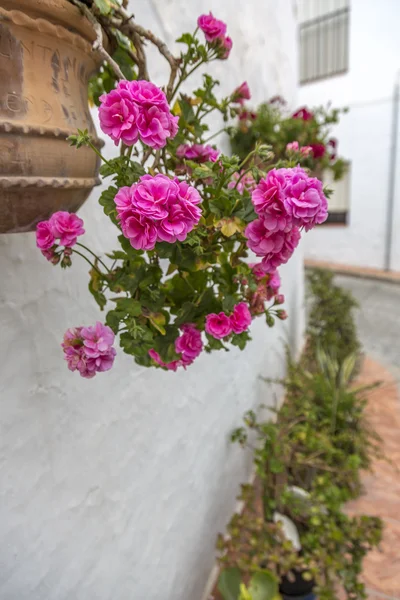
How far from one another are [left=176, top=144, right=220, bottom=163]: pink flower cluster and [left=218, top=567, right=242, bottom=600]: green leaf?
151cm

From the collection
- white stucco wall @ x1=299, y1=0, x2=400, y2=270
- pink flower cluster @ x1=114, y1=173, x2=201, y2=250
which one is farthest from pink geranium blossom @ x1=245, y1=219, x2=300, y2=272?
white stucco wall @ x1=299, y1=0, x2=400, y2=270

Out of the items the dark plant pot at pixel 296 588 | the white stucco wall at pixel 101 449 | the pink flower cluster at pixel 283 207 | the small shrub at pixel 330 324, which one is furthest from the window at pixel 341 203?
the pink flower cluster at pixel 283 207

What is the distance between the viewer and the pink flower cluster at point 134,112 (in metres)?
0.53

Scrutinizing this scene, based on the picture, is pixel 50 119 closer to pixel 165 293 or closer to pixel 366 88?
pixel 165 293

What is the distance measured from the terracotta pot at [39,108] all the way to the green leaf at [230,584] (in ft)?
5.01

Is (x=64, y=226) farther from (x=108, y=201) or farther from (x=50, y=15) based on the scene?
(x=50, y=15)

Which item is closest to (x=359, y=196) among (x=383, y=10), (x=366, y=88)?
(x=366, y=88)

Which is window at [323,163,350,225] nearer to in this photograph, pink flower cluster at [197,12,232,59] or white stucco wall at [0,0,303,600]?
white stucco wall at [0,0,303,600]

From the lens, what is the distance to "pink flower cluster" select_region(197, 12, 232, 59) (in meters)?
0.77

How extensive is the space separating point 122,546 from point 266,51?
99.1 inches

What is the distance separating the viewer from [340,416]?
2.51 metres

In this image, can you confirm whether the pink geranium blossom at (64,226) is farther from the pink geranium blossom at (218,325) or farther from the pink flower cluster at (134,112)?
the pink geranium blossom at (218,325)

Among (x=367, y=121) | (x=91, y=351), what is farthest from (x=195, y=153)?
(x=367, y=121)

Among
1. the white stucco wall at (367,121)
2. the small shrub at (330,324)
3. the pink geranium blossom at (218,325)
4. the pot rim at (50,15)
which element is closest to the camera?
the pot rim at (50,15)
